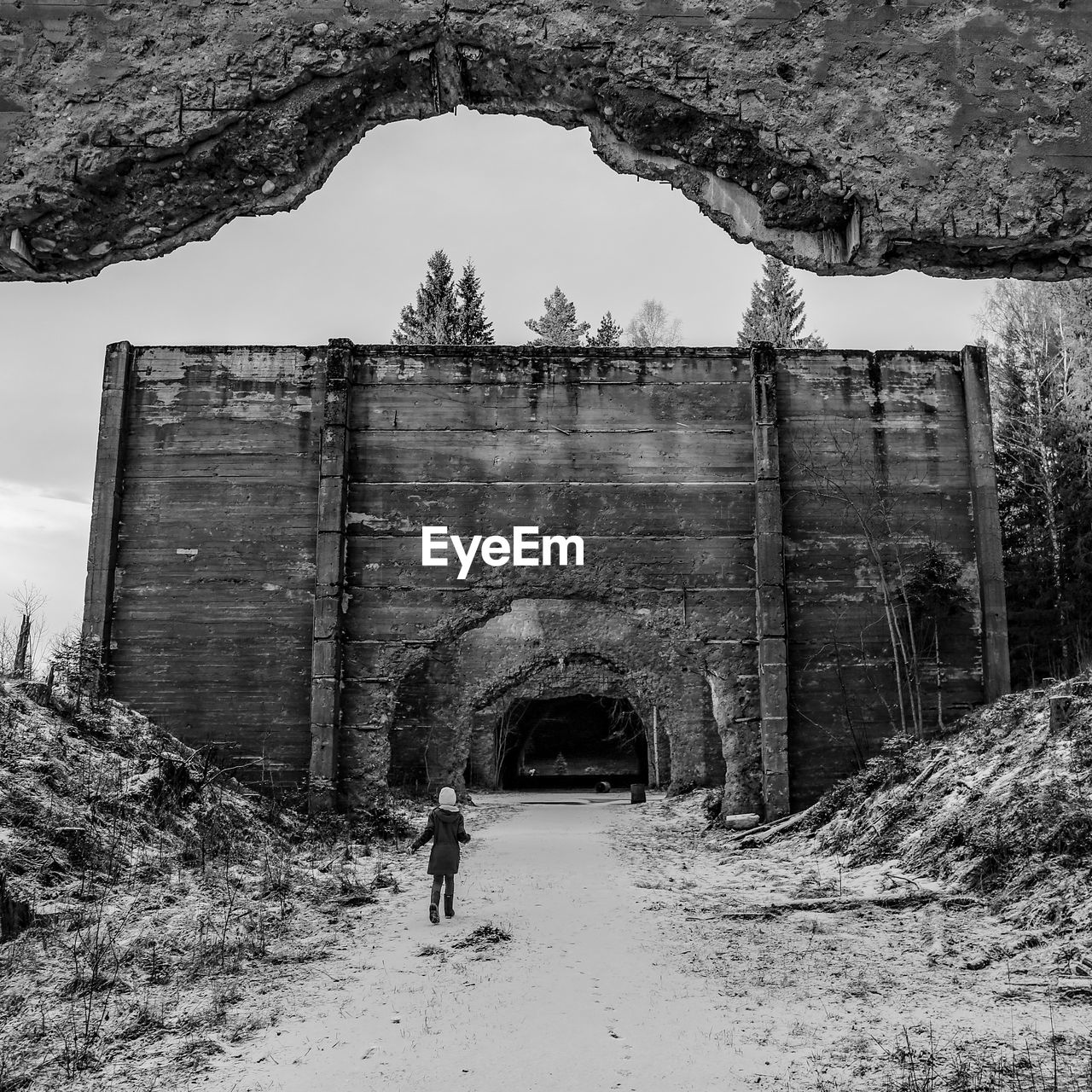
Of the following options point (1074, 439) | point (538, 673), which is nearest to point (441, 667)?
point (538, 673)

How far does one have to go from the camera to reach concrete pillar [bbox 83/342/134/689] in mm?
13797

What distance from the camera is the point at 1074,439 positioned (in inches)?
914

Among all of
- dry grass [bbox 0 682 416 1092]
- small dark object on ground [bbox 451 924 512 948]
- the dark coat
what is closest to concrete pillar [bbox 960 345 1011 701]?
dry grass [bbox 0 682 416 1092]

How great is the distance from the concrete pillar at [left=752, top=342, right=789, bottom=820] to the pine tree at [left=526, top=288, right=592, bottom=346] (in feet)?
102

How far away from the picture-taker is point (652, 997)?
550cm

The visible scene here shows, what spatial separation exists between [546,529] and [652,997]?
9.13 m

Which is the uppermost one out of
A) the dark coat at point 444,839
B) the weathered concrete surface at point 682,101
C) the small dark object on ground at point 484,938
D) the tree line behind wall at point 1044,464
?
the tree line behind wall at point 1044,464

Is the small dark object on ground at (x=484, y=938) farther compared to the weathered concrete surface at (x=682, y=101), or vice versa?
the small dark object on ground at (x=484, y=938)

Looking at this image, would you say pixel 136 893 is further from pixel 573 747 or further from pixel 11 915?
pixel 573 747

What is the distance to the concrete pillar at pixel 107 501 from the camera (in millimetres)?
13797

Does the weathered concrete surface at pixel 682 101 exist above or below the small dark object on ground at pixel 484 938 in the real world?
above

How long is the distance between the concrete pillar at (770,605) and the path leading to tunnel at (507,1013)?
5587 millimetres

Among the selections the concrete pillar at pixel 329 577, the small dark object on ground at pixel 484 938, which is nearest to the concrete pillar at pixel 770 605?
the concrete pillar at pixel 329 577

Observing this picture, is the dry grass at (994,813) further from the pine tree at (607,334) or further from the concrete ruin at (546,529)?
the pine tree at (607,334)
